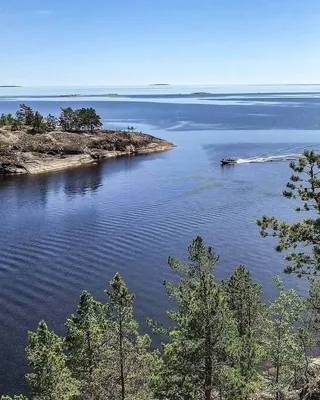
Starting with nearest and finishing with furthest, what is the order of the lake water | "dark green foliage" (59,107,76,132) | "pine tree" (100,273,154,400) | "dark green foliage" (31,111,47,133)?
"pine tree" (100,273,154,400)
the lake water
"dark green foliage" (31,111,47,133)
"dark green foliage" (59,107,76,132)

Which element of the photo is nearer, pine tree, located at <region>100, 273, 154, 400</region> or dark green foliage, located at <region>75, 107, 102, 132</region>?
pine tree, located at <region>100, 273, 154, 400</region>

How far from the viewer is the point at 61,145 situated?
130 meters

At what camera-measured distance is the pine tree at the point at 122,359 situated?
2659 centimetres

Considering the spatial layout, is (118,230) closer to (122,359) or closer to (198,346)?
(122,359)

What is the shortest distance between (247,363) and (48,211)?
60602mm

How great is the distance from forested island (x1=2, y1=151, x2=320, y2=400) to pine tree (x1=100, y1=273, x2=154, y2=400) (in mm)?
61

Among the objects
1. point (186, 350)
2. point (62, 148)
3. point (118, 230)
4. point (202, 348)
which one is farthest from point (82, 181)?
point (202, 348)

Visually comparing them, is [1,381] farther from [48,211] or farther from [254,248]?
[48,211]

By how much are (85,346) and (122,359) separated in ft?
9.01

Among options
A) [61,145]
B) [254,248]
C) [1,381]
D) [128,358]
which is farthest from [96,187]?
[128,358]

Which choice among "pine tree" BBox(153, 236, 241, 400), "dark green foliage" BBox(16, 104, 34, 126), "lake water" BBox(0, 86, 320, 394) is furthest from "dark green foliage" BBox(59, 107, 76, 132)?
"pine tree" BBox(153, 236, 241, 400)

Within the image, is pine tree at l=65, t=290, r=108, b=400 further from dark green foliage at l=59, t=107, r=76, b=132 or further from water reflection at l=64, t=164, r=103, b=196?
dark green foliage at l=59, t=107, r=76, b=132

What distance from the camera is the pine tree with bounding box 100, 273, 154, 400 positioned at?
26594 millimetres

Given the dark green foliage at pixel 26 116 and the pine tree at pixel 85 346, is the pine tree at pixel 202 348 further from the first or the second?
the dark green foliage at pixel 26 116
